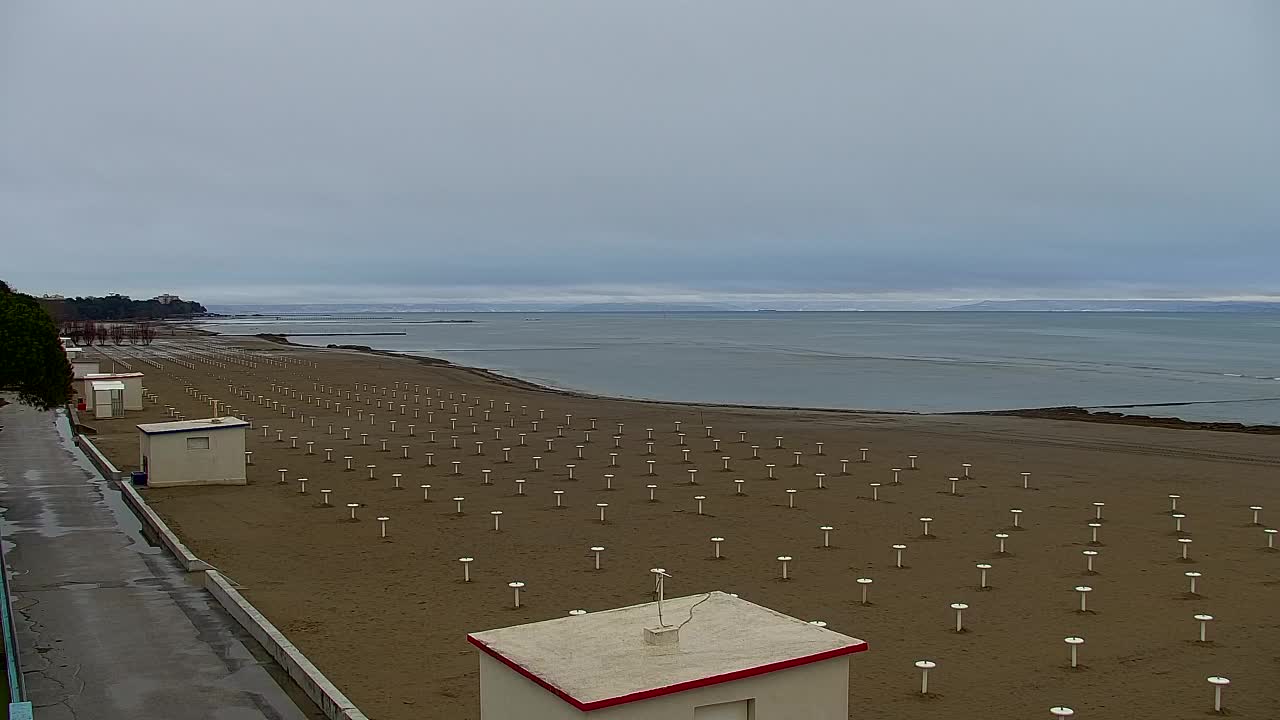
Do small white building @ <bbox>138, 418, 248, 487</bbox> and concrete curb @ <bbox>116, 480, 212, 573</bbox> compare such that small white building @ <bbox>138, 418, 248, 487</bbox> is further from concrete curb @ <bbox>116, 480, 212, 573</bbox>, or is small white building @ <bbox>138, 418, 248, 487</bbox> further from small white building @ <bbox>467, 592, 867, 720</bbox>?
small white building @ <bbox>467, 592, 867, 720</bbox>

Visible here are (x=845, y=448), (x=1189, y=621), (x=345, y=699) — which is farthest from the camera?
(x=845, y=448)

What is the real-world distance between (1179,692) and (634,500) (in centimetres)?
1299

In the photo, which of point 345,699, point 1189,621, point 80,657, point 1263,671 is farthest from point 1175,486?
point 80,657

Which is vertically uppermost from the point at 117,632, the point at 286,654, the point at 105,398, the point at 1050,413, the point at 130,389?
the point at 130,389

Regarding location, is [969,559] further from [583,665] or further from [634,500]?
[583,665]

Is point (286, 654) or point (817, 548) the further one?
point (817, 548)

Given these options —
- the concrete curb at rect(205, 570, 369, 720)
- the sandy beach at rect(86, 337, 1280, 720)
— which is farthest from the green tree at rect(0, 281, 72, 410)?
the concrete curb at rect(205, 570, 369, 720)

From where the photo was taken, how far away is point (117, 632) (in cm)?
1257

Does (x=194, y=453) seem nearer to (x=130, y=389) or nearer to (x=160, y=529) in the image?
(x=160, y=529)

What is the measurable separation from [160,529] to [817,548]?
11.4 m

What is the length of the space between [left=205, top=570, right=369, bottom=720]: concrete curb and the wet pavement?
0.15m

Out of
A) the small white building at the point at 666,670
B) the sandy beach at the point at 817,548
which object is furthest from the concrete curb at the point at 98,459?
the small white building at the point at 666,670

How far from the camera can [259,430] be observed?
113ft

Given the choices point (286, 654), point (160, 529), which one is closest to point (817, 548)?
point (286, 654)
